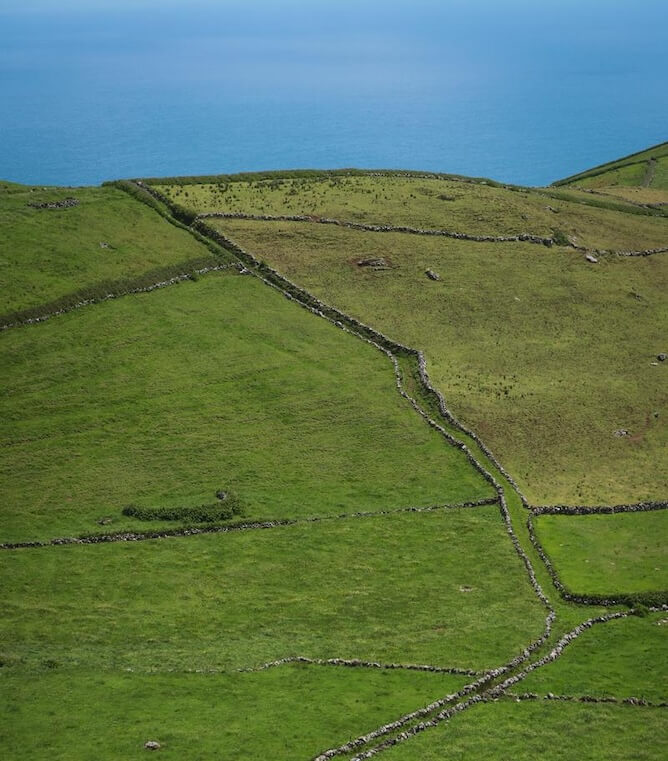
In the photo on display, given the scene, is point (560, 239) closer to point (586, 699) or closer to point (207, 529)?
point (207, 529)

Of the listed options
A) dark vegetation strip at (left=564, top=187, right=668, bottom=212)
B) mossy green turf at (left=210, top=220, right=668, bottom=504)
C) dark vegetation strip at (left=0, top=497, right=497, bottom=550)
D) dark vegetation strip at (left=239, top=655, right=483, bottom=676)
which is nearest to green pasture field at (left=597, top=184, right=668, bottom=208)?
dark vegetation strip at (left=564, top=187, right=668, bottom=212)

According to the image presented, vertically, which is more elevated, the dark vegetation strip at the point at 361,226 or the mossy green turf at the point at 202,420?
the dark vegetation strip at the point at 361,226

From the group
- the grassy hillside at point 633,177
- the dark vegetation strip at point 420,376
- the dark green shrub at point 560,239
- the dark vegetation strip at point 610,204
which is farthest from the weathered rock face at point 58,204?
the grassy hillside at point 633,177

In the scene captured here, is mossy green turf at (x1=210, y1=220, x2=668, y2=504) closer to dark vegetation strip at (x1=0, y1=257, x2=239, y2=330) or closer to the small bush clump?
dark vegetation strip at (x1=0, y1=257, x2=239, y2=330)

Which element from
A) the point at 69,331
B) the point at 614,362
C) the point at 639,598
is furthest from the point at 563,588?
the point at 69,331

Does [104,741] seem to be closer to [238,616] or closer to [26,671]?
[26,671]

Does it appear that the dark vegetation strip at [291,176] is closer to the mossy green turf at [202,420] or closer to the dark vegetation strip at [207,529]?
the mossy green turf at [202,420]
